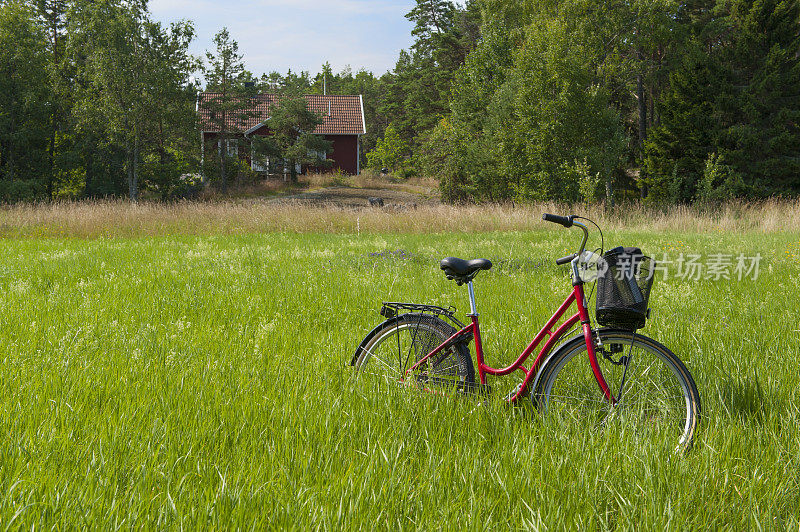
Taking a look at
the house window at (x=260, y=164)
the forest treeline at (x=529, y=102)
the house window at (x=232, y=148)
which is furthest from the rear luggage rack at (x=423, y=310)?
the house window at (x=260, y=164)

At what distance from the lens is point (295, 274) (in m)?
8.59

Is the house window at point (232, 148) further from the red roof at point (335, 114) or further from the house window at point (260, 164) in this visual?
the red roof at point (335, 114)

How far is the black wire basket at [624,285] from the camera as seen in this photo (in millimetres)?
2814

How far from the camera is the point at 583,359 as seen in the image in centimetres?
353

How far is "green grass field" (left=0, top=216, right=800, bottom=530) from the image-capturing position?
7.16ft

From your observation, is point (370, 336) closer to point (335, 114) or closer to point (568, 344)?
point (568, 344)

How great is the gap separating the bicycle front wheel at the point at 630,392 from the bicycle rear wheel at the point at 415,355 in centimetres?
57

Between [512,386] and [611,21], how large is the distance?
32743mm

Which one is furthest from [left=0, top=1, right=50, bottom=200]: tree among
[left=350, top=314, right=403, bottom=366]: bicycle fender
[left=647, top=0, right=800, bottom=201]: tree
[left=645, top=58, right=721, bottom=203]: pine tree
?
[left=647, top=0, right=800, bottom=201]: tree

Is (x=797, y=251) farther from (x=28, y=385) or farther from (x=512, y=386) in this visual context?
(x=28, y=385)

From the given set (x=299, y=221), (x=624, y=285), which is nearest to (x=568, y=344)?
(x=624, y=285)

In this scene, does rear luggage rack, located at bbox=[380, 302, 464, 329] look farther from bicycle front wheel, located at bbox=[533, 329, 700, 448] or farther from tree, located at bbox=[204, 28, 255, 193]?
tree, located at bbox=[204, 28, 255, 193]

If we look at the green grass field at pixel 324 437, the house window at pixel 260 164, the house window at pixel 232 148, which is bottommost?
the green grass field at pixel 324 437

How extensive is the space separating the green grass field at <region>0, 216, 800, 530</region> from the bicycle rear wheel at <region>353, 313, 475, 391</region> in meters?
0.18
